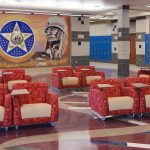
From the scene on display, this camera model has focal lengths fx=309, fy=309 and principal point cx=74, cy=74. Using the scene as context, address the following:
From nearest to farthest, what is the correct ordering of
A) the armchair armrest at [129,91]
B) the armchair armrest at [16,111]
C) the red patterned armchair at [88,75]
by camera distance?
1. the armchair armrest at [16,111]
2. the armchair armrest at [129,91]
3. the red patterned armchair at [88,75]

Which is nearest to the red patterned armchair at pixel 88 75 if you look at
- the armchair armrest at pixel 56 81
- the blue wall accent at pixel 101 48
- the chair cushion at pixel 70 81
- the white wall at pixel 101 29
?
the chair cushion at pixel 70 81

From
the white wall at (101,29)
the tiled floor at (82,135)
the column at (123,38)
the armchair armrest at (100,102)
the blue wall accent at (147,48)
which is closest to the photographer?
the tiled floor at (82,135)

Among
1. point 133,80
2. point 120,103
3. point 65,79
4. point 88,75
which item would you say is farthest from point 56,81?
point 120,103

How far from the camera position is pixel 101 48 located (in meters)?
26.0

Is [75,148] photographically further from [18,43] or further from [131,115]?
[18,43]

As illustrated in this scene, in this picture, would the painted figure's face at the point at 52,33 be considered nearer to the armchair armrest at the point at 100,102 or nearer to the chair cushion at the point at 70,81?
the chair cushion at the point at 70,81

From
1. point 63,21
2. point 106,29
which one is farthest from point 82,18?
point 106,29

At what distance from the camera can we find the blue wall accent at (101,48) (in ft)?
82.3

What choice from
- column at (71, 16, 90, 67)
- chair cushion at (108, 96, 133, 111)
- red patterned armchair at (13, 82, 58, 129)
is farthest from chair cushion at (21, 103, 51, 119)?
column at (71, 16, 90, 67)

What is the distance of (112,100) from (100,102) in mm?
281

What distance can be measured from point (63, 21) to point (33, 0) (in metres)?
6.09

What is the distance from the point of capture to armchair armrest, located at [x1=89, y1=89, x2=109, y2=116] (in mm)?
7070

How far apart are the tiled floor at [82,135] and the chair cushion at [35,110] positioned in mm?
315

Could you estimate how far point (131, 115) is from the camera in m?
7.57
